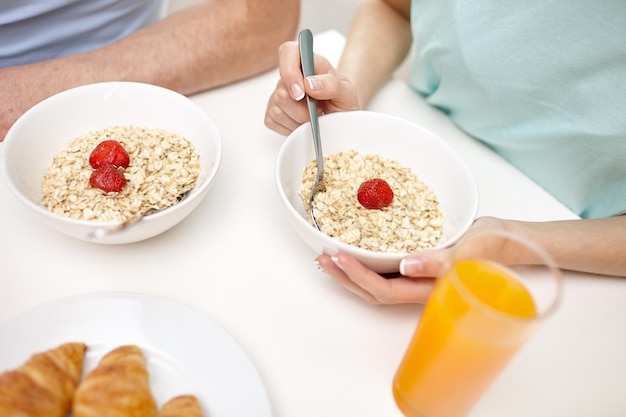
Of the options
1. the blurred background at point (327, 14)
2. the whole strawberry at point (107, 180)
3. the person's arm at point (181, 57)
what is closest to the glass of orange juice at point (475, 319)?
the whole strawberry at point (107, 180)

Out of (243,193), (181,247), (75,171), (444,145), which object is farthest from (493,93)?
(75,171)

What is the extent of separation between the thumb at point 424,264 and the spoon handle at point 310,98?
256mm

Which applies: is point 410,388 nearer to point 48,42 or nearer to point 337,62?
point 337,62

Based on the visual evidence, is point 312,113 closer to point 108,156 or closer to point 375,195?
point 375,195

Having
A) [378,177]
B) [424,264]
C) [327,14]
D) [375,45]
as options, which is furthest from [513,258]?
[327,14]

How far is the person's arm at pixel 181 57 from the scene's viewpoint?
959 mm

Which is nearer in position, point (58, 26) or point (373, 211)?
point (373, 211)

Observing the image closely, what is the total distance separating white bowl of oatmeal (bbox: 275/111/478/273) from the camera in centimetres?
78

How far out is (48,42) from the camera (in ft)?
3.63

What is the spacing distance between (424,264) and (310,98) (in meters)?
0.37

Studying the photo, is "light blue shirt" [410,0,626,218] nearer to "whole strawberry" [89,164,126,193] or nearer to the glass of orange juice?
the glass of orange juice

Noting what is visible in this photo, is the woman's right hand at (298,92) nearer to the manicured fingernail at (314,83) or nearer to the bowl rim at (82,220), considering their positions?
the manicured fingernail at (314,83)

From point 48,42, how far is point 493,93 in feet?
2.89

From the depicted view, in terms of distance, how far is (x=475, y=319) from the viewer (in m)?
0.50
